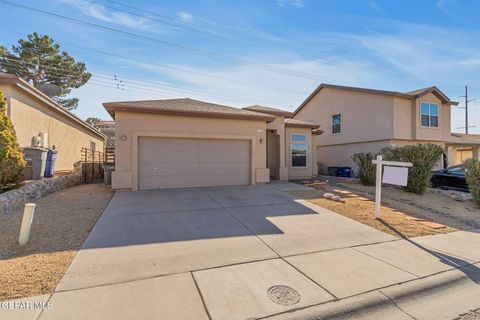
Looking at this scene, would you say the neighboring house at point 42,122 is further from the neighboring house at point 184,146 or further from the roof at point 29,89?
the neighboring house at point 184,146

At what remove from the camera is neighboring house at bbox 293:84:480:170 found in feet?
51.9

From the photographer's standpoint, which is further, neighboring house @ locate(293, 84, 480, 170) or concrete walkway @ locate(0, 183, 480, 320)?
neighboring house @ locate(293, 84, 480, 170)

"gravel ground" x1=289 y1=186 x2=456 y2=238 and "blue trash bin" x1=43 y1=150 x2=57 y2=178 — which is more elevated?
"blue trash bin" x1=43 y1=150 x2=57 y2=178

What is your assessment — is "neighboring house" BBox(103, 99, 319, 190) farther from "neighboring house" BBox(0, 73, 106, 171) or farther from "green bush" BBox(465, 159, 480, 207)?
"green bush" BBox(465, 159, 480, 207)

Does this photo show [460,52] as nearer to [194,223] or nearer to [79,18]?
[194,223]

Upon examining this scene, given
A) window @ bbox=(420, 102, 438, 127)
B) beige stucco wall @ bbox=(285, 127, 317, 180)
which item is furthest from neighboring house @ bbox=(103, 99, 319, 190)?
window @ bbox=(420, 102, 438, 127)

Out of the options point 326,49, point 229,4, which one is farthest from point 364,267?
point 326,49

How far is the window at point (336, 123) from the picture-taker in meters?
19.0

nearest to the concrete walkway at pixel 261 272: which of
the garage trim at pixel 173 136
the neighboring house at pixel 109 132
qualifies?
the garage trim at pixel 173 136

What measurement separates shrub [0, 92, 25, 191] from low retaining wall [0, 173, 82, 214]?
1.07 ft

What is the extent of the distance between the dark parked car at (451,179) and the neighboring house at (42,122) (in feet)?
59.6

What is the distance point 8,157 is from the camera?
685 centimetres

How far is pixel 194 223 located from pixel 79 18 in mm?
13100

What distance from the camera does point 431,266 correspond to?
4027 millimetres
